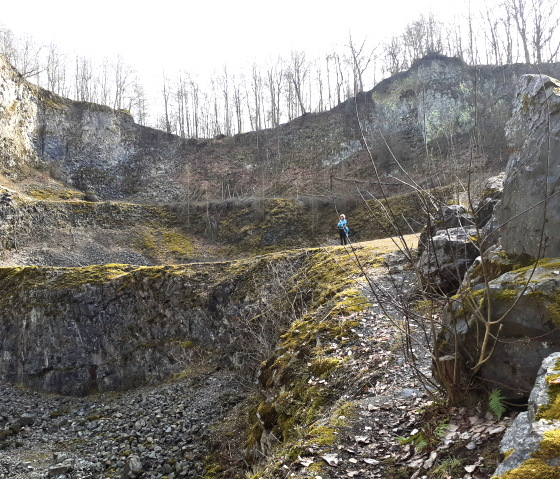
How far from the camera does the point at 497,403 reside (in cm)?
289

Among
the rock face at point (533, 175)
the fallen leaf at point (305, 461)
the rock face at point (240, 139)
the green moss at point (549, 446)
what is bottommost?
the fallen leaf at point (305, 461)

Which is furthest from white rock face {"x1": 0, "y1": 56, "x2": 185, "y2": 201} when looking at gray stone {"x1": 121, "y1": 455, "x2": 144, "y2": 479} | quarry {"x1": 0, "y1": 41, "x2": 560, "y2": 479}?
gray stone {"x1": 121, "y1": 455, "x2": 144, "y2": 479}

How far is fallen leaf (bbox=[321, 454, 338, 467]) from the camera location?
136 inches

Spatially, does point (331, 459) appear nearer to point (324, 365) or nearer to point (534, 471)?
point (534, 471)

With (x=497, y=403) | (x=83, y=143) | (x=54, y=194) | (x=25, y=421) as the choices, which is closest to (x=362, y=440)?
(x=497, y=403)

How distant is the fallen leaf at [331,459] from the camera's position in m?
3.45

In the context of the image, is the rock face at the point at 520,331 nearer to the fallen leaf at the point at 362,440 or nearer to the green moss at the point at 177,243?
the fallen leaf at the point at 362,440

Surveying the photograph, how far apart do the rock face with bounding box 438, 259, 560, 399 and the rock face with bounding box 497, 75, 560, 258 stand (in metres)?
0.47

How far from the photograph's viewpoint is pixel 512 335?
3.08m

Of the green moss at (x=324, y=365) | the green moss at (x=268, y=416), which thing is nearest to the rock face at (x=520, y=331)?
the green moss at (x=324, y=365)

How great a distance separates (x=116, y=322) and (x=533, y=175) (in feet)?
53.1

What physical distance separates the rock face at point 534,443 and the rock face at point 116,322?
40.0 ft

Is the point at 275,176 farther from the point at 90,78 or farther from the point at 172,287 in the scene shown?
the point at 90,78

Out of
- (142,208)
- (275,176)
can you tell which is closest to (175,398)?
(142,208)
